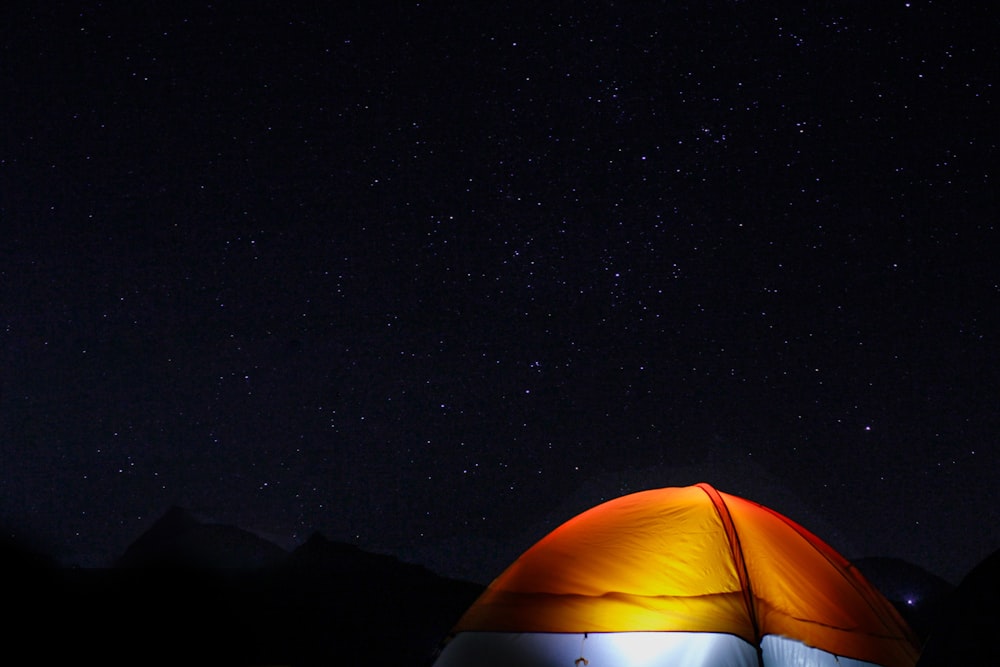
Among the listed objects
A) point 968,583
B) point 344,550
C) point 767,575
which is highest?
point 968,583

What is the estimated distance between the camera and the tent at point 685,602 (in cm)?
601

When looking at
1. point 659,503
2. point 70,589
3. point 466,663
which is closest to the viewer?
point 466,663

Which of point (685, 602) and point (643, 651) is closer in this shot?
point (643, 651)

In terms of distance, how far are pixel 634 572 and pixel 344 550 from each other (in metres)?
44.0

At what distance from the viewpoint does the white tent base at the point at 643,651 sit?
592 centimetres

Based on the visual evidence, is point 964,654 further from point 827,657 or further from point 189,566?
point 189,566

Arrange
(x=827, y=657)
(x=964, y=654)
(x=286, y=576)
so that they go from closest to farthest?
(x=964, y=654) → (x=827, y=657) → (x=286, y=576)

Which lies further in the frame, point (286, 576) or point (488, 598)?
point (286, 576)

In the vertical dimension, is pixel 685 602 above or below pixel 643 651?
above

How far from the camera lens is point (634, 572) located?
21.4 ft

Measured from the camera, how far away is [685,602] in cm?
619

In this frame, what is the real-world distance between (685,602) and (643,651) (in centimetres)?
49

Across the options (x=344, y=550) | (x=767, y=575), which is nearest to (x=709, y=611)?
(x=767, y=575)

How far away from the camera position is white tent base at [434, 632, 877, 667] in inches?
233
